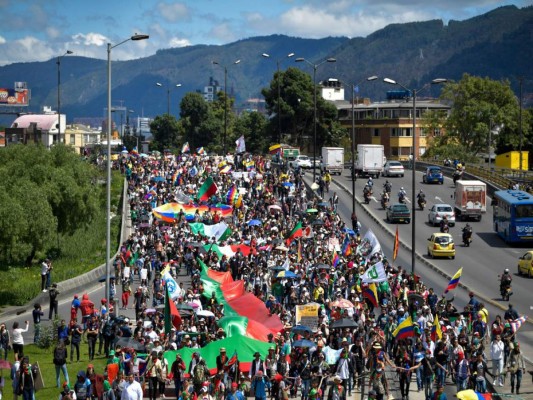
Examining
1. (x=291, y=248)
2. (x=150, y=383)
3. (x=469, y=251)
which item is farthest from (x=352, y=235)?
(x=150, y=383)

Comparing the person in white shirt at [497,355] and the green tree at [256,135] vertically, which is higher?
the green tree at [256,135]

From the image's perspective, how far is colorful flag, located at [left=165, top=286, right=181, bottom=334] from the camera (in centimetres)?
2562

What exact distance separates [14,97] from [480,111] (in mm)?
103403

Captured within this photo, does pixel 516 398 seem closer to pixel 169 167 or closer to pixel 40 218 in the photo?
pixel 40 218

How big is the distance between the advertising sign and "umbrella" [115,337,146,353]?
16443 centimetres

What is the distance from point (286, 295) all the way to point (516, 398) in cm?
1314

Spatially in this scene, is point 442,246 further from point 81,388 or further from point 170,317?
point 81,388

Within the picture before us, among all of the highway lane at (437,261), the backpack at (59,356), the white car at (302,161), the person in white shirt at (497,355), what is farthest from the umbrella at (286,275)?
the white car at (302,161)

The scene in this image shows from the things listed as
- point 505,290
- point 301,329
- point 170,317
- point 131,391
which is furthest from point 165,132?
point 131,391

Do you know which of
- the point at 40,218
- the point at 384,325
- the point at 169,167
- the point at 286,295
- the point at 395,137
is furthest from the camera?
the point at 395,137

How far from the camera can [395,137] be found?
138500 mm

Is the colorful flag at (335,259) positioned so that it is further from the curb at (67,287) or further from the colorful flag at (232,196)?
the colorful flag at (232,196)

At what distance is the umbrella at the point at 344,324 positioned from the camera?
83.3 ft

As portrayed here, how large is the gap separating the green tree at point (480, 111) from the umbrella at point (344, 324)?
277 ft
